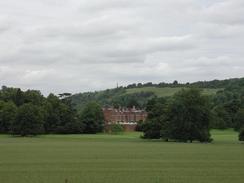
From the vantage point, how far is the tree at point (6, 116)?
14800cm

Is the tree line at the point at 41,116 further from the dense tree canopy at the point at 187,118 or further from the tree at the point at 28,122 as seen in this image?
the dense tree canopy at the point at 187,118

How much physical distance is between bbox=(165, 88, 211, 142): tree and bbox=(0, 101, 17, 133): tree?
52.0 meters

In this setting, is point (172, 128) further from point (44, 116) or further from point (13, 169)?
point (13, 169)

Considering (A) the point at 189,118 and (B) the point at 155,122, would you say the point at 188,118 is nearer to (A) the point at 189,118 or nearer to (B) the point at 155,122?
(A) the point at 189,118

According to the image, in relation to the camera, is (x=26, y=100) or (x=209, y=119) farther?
(x=26, y=100)

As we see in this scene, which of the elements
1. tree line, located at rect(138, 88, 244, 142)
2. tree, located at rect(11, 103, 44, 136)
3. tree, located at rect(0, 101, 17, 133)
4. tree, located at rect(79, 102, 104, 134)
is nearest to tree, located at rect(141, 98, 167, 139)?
tree line, located at rect(138, 88, 244, 142)

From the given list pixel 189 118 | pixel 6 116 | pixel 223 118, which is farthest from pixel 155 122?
pixel 223 118

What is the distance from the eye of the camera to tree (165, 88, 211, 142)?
351 ft

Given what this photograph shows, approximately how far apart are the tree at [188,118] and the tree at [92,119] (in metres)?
58.8

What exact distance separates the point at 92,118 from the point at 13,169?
128 metres

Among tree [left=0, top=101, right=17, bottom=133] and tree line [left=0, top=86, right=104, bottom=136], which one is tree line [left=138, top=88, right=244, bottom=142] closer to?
tree line [left=0, top=86, right=104, bottom=136]

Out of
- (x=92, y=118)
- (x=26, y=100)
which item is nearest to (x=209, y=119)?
(x=92, y=118)

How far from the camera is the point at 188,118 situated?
108 m

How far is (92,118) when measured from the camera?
169m
